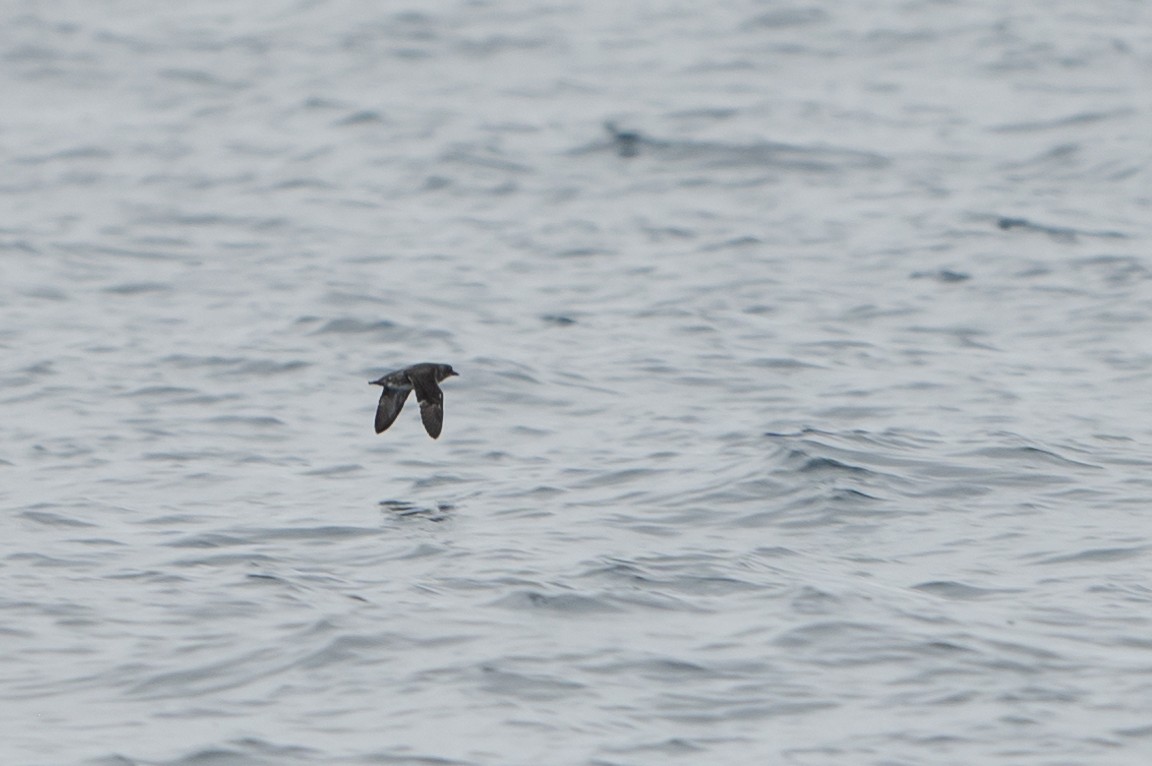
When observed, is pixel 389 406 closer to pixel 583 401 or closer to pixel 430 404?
pixel 430 404

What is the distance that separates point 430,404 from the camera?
10805mm

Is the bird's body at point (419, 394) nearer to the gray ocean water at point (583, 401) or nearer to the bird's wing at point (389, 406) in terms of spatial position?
the bird's wing at point (389, 406)

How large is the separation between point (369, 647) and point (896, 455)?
14.1 feet

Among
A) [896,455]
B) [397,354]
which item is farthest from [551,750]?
[397,354]

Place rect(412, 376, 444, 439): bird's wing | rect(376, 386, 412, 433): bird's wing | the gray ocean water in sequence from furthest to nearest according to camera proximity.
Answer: rect(376, 386, 412, 433): bird's wing
rect(412, 376, 444, 439): bird's wing
the gray ocean water

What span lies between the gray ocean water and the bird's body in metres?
0.55

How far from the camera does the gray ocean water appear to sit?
27.7 ft

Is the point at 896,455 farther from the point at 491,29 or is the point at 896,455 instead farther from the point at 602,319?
the point at 491,29

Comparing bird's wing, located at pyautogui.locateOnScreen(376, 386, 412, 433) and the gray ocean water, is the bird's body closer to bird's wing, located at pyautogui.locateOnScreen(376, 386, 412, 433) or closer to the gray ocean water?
bird's wing, located at pyautogui.locateOnScreen(376, 386, 412, 433)

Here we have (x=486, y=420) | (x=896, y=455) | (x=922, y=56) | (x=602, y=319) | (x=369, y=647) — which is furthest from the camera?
(x=922, y=56)

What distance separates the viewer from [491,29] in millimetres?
27438

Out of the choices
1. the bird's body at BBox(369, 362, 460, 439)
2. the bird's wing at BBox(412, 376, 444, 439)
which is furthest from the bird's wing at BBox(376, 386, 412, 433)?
the bird's wing at BBox(412, 376, 444, 439)

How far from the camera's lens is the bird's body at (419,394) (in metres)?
10.7

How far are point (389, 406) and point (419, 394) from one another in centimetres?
18
